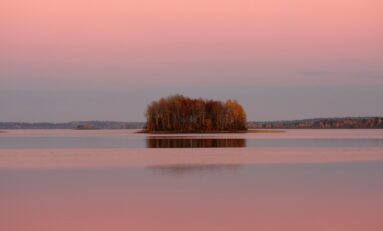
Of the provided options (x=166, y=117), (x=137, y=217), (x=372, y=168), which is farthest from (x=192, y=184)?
(x=166, y=117)

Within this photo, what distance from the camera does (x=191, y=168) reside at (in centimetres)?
2180

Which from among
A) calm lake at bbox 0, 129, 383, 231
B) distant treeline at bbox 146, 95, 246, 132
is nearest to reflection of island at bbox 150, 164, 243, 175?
calm lake at bbox 0, 129, 383, 231

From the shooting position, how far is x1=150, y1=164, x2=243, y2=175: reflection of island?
20.8 meters

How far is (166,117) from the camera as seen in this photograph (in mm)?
89375

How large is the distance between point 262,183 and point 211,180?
1534 mm

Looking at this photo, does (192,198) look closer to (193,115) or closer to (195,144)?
(195,144)

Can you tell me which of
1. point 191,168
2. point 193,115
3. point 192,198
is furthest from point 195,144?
point 193,115

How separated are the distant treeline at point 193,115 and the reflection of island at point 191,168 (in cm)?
6544

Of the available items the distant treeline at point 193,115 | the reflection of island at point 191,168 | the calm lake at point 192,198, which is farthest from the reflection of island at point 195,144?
the distant treeline at point 193,115

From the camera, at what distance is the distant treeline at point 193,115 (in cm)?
8938

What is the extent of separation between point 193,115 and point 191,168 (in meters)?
71.3

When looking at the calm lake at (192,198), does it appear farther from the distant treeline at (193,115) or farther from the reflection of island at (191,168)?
the distant treeline at (193,115)

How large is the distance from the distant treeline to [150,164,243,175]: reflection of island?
65.4 meters

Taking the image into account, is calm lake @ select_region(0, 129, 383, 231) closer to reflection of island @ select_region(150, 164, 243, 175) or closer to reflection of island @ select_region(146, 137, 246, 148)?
Answer: reflection of island @ select_region(150, 164, 243, 175)
